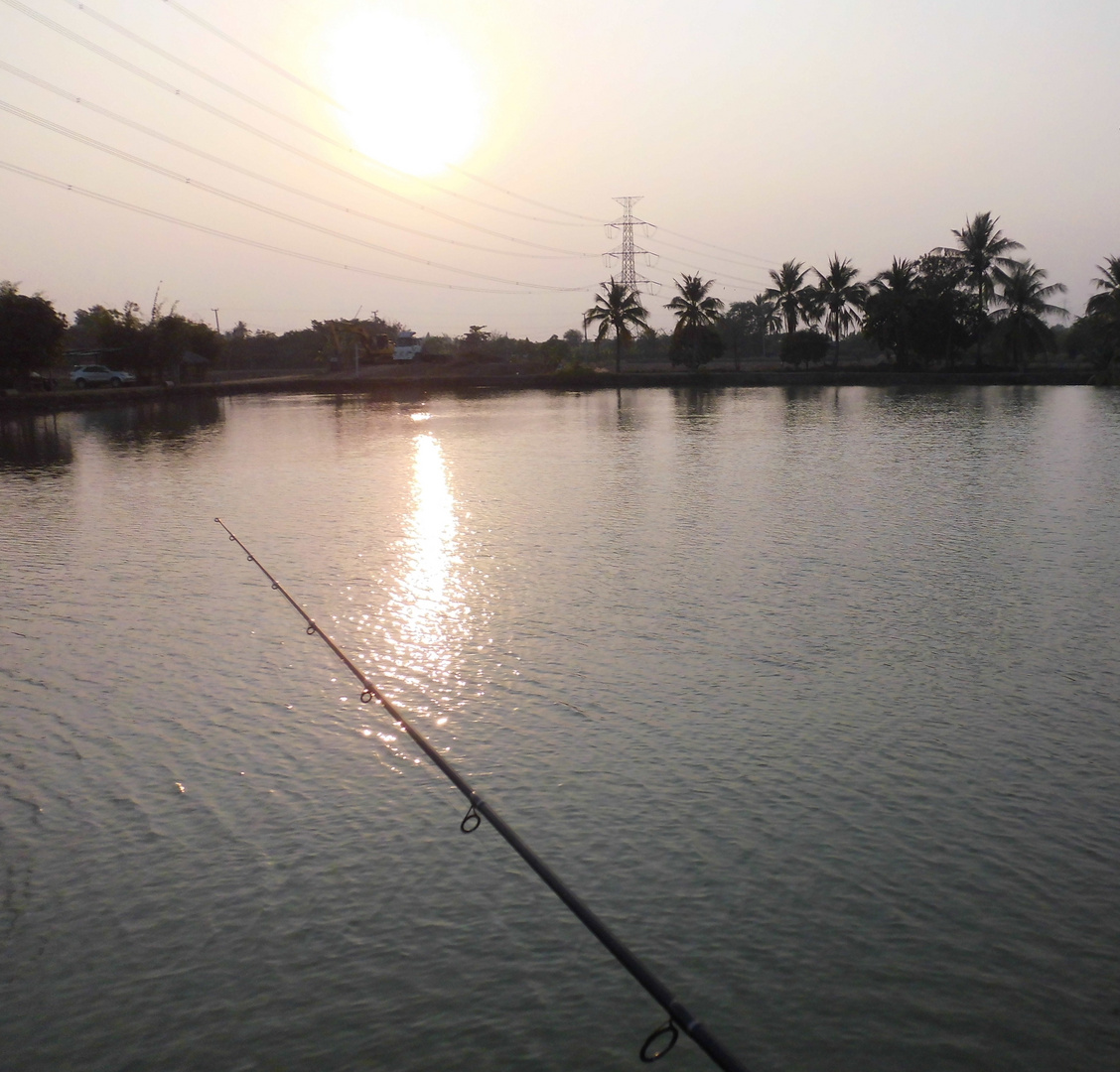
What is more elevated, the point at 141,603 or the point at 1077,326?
the point at 1077,326

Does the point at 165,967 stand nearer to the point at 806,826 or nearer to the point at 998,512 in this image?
the point at 806,826

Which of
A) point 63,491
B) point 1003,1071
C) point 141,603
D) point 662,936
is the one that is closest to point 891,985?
point 1003,1071

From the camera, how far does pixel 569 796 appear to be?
6668 mm

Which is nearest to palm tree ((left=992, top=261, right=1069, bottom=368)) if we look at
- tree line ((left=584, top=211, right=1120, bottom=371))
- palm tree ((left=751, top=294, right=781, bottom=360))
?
tree line ((left=584, top=211, right=1120, bottom=371))

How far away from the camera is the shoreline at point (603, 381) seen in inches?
2677

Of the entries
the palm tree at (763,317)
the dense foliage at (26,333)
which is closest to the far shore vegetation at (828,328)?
the dense foliage at (26,333)

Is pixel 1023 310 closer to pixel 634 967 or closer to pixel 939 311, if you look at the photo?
pixel 939 311

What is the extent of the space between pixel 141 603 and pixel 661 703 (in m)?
6.61

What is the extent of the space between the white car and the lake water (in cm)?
5401

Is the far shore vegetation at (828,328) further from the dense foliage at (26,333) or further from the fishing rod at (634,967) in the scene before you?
the fishing rod at (634,967)

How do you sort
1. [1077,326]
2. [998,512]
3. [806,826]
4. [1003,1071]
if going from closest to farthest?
[1003,1071] < [806,826] < [998,512] < [1077,326]

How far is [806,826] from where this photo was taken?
20.2 ft

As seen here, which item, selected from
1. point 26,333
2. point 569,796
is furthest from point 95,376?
point 569,796

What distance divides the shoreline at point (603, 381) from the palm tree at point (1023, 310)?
1.89 m
